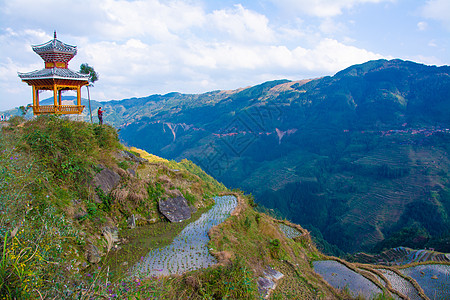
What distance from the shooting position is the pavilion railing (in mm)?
13430

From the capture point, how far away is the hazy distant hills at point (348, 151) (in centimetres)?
6681

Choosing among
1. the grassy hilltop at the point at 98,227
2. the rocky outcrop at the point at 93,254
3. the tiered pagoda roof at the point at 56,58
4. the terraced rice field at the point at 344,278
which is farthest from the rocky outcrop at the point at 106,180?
the terraced rice field at the point at 344,278

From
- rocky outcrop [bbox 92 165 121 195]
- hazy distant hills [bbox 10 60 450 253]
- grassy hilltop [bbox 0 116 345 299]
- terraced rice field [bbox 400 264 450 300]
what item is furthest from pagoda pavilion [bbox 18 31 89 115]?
hazy distant hills [bbox 10 60 450 253]

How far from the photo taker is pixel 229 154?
471 ft

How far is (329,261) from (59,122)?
44.5 ft

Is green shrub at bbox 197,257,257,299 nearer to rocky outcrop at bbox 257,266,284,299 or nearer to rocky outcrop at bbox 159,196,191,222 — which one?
rocky outcrop at bbox 257,266,284,299

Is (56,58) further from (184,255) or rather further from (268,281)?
(268,281)

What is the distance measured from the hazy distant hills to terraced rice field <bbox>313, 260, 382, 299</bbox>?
29195mm

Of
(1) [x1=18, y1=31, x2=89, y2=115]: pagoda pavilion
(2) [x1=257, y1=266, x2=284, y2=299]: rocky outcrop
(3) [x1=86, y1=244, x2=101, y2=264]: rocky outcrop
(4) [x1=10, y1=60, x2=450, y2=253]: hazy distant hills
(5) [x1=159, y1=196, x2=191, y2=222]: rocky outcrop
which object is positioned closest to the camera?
(3) [x1=86, y1=244, x2=101, y2=264]: rocky outcrop

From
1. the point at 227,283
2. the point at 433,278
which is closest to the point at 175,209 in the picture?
the point at 227,283

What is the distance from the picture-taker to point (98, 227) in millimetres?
8664

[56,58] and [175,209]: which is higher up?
[56,58]

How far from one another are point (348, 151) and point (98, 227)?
384 feet

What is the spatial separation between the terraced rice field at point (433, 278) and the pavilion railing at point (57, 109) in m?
19.2
